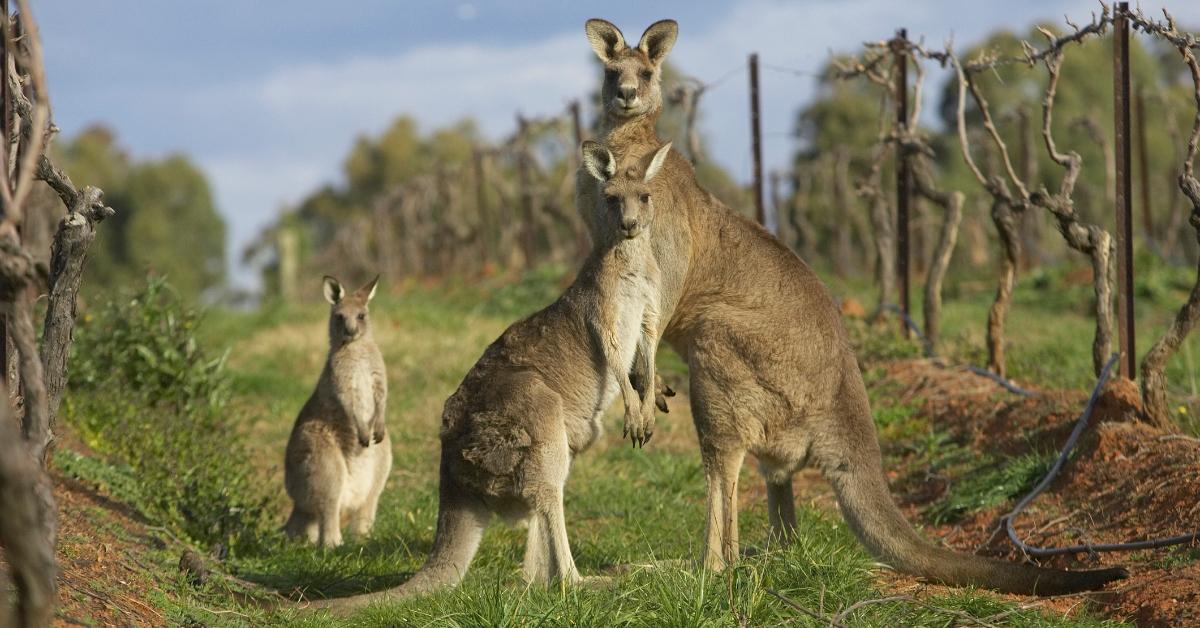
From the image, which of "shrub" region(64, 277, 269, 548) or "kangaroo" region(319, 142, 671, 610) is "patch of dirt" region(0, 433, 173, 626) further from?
"kangaroo" region(319, 142, 671, 610)

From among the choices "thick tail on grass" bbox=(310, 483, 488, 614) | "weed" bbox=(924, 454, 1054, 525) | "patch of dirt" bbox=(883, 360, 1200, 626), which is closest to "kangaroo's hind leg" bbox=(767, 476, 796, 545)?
"patch of dirt" bbox=(883, 360, 1200, 626)

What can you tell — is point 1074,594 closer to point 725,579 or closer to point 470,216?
point 725,579

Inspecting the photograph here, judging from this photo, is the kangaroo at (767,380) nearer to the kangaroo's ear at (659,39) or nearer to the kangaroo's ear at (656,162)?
the kangaroo's ear at (656,162)

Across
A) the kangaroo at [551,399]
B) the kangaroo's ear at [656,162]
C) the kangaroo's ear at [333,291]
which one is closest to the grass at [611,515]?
the kangaroo at [551,399]

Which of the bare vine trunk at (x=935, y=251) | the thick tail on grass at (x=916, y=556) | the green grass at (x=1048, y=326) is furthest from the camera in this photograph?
the bare vine trunk at (x=935, y=251)

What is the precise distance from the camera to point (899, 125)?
9.12 metres

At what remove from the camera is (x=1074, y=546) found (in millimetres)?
5266

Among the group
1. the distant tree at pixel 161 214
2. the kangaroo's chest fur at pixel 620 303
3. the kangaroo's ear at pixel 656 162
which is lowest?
the kangaroo's chest fur at pixel 620 303

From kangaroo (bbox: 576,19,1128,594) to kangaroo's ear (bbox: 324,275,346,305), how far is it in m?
2.04

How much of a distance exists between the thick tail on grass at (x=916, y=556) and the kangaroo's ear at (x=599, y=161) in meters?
1.77

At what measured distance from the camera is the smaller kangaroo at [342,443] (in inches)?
258

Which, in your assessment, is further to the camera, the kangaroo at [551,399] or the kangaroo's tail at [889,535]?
the kangaroo at [551,399]

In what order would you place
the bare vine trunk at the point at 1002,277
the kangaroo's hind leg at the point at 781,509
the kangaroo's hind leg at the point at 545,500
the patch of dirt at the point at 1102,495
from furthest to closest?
the bare vine trunk at the point at 1002,277 → the kangaroo's hind leg at the point at 781,509 → the kangaroo's hind leg at the point at 545,500 → the patch of dirt at the point at 1102,495

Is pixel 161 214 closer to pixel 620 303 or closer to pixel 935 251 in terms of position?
pixel 935 251
